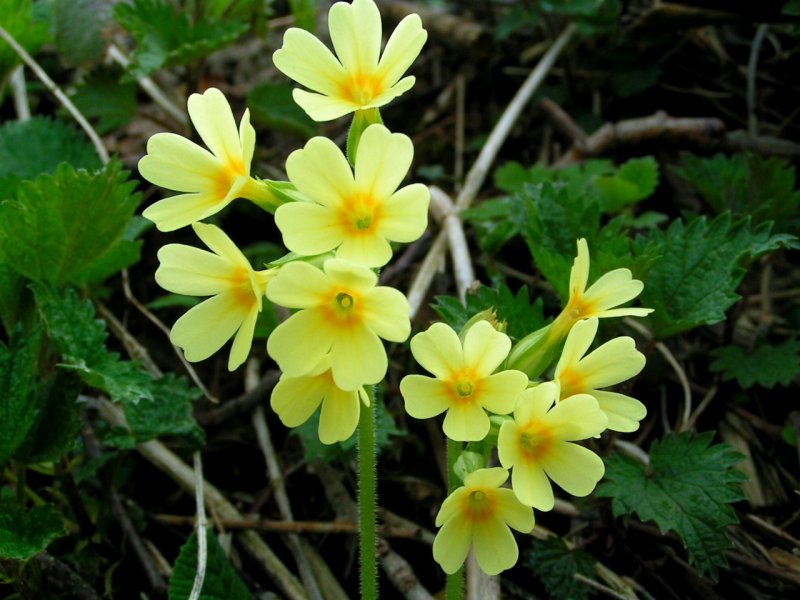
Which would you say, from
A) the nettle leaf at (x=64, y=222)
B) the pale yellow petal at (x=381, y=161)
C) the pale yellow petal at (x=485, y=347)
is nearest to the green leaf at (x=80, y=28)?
the nettle leaf at (x=64, y=222)

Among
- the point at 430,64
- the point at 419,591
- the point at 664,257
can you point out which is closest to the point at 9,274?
the point at 419,591

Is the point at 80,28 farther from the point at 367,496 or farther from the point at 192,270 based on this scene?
the point at 367,496

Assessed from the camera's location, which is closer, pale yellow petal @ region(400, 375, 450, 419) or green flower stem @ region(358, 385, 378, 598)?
pale yellow petal @ region(400, 375, 450, 419)

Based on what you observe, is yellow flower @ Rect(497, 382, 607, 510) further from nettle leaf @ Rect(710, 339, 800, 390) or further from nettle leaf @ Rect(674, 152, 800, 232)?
nettle leaf @ Rect(674, 152, 800, 232)

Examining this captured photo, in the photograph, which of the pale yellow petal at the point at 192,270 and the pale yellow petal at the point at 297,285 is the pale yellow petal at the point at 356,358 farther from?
the pale yellow petal at the point at 192,270

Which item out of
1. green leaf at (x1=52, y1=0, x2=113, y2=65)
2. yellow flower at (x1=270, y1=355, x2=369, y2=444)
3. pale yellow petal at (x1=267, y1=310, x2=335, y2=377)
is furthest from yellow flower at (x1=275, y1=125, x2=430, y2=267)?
green leaf at (x1=52, y1=0, x2=113, y2=65)
